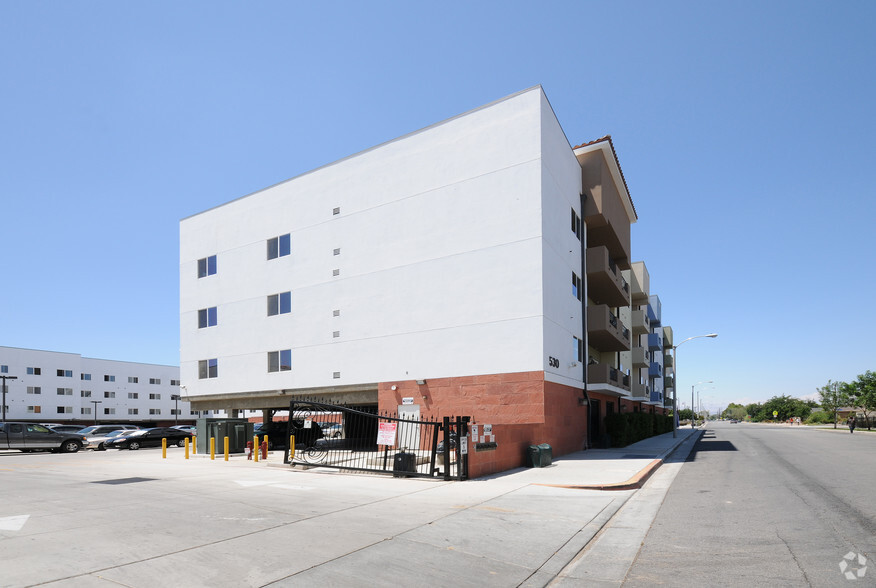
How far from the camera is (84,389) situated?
87.2 meters

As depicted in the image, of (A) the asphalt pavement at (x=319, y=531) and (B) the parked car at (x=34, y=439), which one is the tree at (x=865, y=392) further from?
(B) the parked car at (x=34, y=439)

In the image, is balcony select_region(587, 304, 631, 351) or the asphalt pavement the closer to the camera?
the asphalt pavement

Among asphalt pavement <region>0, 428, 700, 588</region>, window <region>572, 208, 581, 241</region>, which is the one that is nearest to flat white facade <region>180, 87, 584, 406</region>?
window <region>572, 208, 581, 241</region>

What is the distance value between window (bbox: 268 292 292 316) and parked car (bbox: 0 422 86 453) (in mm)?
12569

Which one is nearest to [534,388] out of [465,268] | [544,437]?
[544,437]

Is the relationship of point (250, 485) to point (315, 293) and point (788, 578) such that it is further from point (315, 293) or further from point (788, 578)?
point (315, 293)

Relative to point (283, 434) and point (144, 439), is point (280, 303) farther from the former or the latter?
point (144, 439)

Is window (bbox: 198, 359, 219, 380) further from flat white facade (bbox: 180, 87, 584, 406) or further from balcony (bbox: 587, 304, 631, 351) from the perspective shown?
balcony (bbox: 587, 304, 631, 351)

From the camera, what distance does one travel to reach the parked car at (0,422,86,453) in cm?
3086

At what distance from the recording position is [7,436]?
101 feet

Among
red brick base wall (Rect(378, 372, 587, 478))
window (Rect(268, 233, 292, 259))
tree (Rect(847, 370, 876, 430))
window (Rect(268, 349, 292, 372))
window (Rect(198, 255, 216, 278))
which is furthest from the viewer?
tree (Rect(847, 370, 876, 430))

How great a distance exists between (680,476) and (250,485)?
493 inches

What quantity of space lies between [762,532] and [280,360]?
2762 cm

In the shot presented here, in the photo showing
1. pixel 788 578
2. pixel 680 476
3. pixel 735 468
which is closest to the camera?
pixel 788 578
